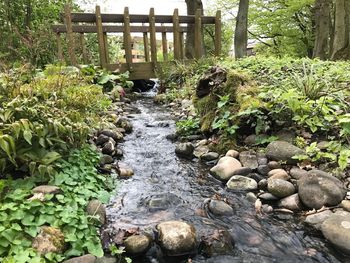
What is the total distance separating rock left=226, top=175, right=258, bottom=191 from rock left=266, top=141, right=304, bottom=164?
0.46 meters

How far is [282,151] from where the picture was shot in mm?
3795

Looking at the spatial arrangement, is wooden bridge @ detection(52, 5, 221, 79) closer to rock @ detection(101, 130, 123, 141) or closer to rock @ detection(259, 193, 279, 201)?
rock @ detection(101, 130, 123, 141)

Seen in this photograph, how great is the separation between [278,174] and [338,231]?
101 centimetres

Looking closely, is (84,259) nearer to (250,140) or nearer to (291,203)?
(291,203)

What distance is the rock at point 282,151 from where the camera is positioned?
147 inches

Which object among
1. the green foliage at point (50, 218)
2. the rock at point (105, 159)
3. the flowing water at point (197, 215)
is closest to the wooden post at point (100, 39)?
the flowing water at point (197, 215)

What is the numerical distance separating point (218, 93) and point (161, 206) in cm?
258

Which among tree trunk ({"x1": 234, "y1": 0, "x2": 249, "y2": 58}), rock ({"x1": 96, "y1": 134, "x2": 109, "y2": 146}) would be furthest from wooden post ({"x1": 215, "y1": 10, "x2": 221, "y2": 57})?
rock ({"x1": 96, "y1": 134, "x2": 109, "y2": 146})

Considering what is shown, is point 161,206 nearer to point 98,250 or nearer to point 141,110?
point 98,250

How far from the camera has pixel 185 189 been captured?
3.72 meters

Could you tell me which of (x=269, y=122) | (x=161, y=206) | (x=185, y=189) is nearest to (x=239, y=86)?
(x=269, y=122)

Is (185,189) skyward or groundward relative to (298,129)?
groundward

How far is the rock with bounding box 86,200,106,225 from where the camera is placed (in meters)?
2.84

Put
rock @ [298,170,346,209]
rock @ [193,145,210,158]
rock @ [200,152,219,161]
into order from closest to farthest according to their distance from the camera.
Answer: rock @ [298,170,346,209] < rock @ [200,152,219,161] < rock @ [193,145,210,158]
